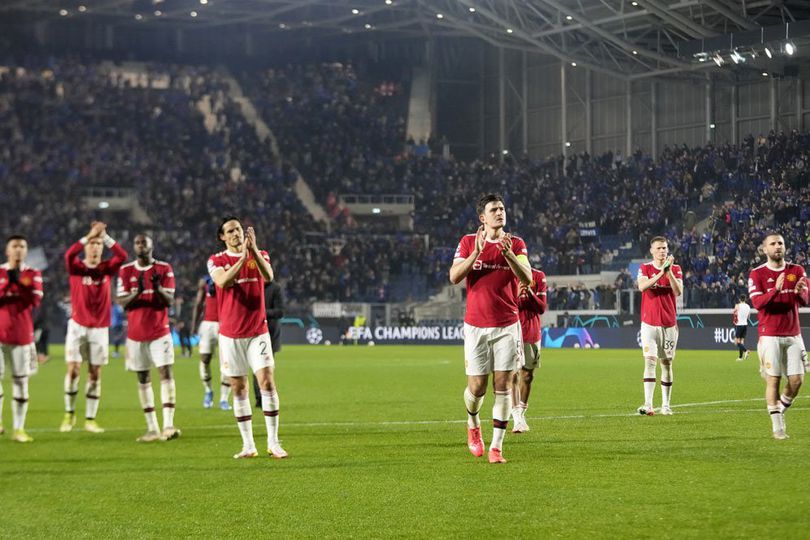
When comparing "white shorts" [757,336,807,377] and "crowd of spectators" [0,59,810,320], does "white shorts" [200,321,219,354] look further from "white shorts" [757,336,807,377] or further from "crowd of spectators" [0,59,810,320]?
"crowd of spectators" [0,59,810,320]

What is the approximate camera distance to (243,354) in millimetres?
13586

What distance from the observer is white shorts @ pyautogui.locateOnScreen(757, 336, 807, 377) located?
A: 1379 cm

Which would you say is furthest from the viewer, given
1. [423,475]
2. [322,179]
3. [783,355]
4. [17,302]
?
[322,179]

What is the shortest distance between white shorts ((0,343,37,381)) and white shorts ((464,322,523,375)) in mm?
7471

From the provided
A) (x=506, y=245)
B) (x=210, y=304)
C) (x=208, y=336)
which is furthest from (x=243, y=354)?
(x=208, y=336)

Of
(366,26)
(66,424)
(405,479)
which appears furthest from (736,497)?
(366,26)

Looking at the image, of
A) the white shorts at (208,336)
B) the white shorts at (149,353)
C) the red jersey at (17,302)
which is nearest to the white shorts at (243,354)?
the white shorts at (149,353)

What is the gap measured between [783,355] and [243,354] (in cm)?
625

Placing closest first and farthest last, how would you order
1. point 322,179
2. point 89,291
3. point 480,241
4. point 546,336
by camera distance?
point 480,241 → point 89,291 → point 546,336 → point 322,179

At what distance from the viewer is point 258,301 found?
44.8ft

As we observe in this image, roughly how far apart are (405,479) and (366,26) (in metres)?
57.8

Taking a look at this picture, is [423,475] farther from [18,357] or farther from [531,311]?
[18,357]

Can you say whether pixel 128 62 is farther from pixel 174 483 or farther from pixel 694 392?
pixel 174 483

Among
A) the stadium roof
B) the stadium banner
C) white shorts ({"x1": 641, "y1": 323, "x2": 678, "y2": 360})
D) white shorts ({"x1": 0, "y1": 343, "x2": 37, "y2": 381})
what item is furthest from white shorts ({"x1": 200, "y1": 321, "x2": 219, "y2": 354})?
the stadium roof
